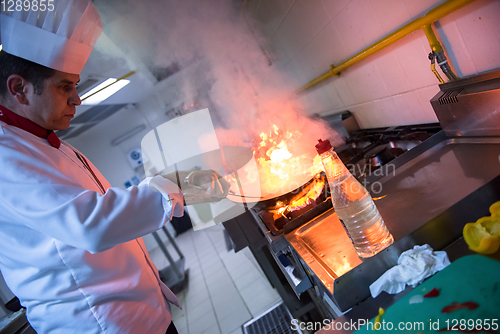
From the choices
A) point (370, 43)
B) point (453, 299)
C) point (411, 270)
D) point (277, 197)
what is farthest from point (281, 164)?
point (453, 299)

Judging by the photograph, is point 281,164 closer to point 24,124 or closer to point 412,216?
point 412,216

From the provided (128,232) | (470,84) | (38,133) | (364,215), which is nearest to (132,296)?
(128,232)

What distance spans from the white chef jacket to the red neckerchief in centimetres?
3

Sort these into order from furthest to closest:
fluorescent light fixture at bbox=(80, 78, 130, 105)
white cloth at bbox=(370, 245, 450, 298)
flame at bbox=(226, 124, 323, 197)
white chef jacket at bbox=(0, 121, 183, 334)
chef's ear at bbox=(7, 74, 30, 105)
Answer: fluorescent light fixture at bbox=(80, 78, 130, 105)
flame at bbox=(226, 124, 323, 197)
chef's ear at bbox=(7, 74, 30, 105)
white chef jacket at bbox=(0, 121, 183, 334)
white cloth at bbox=(370, 245, 450, 298)

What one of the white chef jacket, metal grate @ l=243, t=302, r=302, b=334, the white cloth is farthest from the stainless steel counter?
metal grate @ l=243, t=302, r=302, b=334

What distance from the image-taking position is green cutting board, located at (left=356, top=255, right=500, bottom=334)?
2.03 ft

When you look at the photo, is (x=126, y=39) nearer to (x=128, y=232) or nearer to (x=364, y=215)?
(x=128, y=232)

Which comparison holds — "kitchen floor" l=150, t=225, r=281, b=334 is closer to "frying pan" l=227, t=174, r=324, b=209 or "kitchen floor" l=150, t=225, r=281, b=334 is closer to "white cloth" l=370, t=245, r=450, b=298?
"frying pan" l=227, t=174, r=324, b=209

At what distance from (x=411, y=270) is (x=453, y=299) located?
116mm

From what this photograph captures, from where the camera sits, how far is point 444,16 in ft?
3.81

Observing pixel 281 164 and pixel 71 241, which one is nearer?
pixel 71 241

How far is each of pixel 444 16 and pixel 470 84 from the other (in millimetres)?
308

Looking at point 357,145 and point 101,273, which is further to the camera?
point 357,145

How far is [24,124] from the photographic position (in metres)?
1.08
